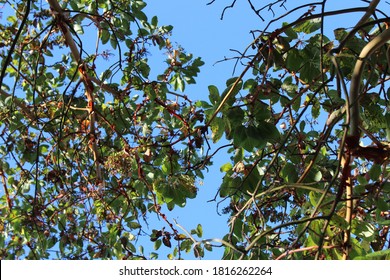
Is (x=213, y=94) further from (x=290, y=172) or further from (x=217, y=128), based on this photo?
(x=290, y=172)

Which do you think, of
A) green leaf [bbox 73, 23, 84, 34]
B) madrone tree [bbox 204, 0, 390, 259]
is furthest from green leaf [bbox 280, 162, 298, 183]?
green leaf [bbox 73, 23, 84, 34]

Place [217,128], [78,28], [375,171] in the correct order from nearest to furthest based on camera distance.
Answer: [375,171], [217,128], [78,28]

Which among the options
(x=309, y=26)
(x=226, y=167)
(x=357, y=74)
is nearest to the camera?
(x=357, y=74)

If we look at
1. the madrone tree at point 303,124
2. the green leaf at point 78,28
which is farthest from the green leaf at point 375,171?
the green leaf at point 78,28

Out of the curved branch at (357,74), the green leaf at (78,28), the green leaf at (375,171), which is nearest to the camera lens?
the curved branch at (357,74)

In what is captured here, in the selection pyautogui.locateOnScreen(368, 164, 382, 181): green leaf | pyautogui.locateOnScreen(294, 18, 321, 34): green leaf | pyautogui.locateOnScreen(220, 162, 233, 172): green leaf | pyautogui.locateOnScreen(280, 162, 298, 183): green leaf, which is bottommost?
pyautogui.locateOnScreen(368, 164, 382, 181): green leaf

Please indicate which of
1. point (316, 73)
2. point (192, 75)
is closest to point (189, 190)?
point (316, 73)

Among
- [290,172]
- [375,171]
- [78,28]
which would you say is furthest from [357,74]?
[78,28]

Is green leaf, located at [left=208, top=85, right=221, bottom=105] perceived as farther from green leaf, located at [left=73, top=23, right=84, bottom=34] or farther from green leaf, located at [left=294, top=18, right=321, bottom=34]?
green leaf, located at [left=73, top=23, right=84, bottom=34]

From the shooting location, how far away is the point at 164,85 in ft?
9.58

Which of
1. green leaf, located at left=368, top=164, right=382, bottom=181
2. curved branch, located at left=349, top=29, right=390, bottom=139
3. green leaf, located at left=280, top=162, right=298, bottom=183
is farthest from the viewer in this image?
green leaf, located at left=280, top=162, right=298, bottom=183

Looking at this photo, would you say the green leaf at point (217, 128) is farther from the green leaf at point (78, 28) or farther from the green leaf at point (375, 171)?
the green leaf at point (78, 28)

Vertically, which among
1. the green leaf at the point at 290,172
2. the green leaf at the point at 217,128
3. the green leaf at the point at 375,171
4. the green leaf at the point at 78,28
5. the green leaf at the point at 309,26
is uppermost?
the green leaf at the point at 78,28

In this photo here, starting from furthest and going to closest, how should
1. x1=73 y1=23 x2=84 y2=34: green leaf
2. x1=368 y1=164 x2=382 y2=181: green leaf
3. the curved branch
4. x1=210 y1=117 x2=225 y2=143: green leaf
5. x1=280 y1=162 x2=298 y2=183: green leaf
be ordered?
1. x1=73 y1=23 x2=84 y2=34: green leaf
2. x1=280 y1=162 x2=298 y2=183: green leaf
3. x1=210 y1=117 x2=225 y2=143: green leaf
4. x1=368 y1=164 x2=382 y2=181: green leaf
5. the curved branch
